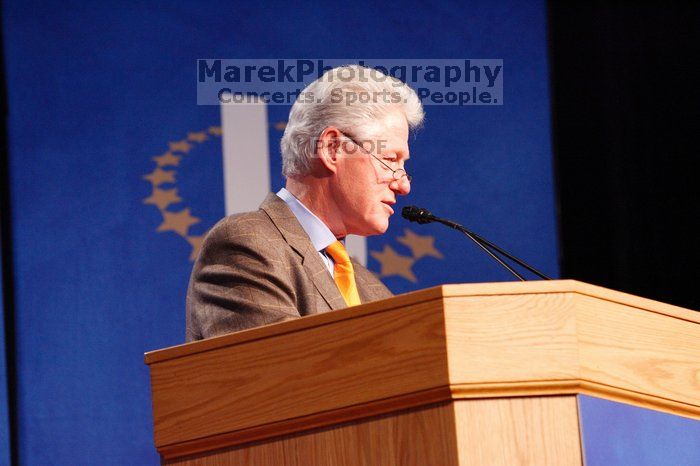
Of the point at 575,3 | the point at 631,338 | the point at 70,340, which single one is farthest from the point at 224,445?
Result: the point at 575,3

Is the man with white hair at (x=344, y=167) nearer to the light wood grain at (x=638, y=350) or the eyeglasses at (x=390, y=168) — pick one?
the eyeglasses at (x=390, y=168)

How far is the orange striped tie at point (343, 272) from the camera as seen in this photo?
240 centimetres

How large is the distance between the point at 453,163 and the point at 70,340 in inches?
48.5

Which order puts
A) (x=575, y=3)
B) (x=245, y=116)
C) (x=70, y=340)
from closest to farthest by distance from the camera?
(x=70, y=340) → (x=245, y=116) → (x=575, y=3)

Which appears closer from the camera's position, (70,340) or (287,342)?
(287,342)

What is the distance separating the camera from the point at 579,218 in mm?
3523

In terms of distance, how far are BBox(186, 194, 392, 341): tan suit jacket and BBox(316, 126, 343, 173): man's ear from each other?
0.87 feet

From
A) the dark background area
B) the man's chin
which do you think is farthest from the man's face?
the dark background area

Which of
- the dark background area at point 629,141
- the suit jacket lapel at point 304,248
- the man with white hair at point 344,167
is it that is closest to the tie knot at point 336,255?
the man with white hair at point 344,167

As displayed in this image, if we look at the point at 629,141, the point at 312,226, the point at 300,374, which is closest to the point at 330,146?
the point at 312,226

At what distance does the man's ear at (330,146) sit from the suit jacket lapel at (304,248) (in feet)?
0.56

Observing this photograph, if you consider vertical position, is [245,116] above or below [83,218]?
above

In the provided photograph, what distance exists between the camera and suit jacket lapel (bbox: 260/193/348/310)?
2.14m

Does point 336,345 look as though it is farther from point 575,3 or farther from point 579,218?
point 575,3
